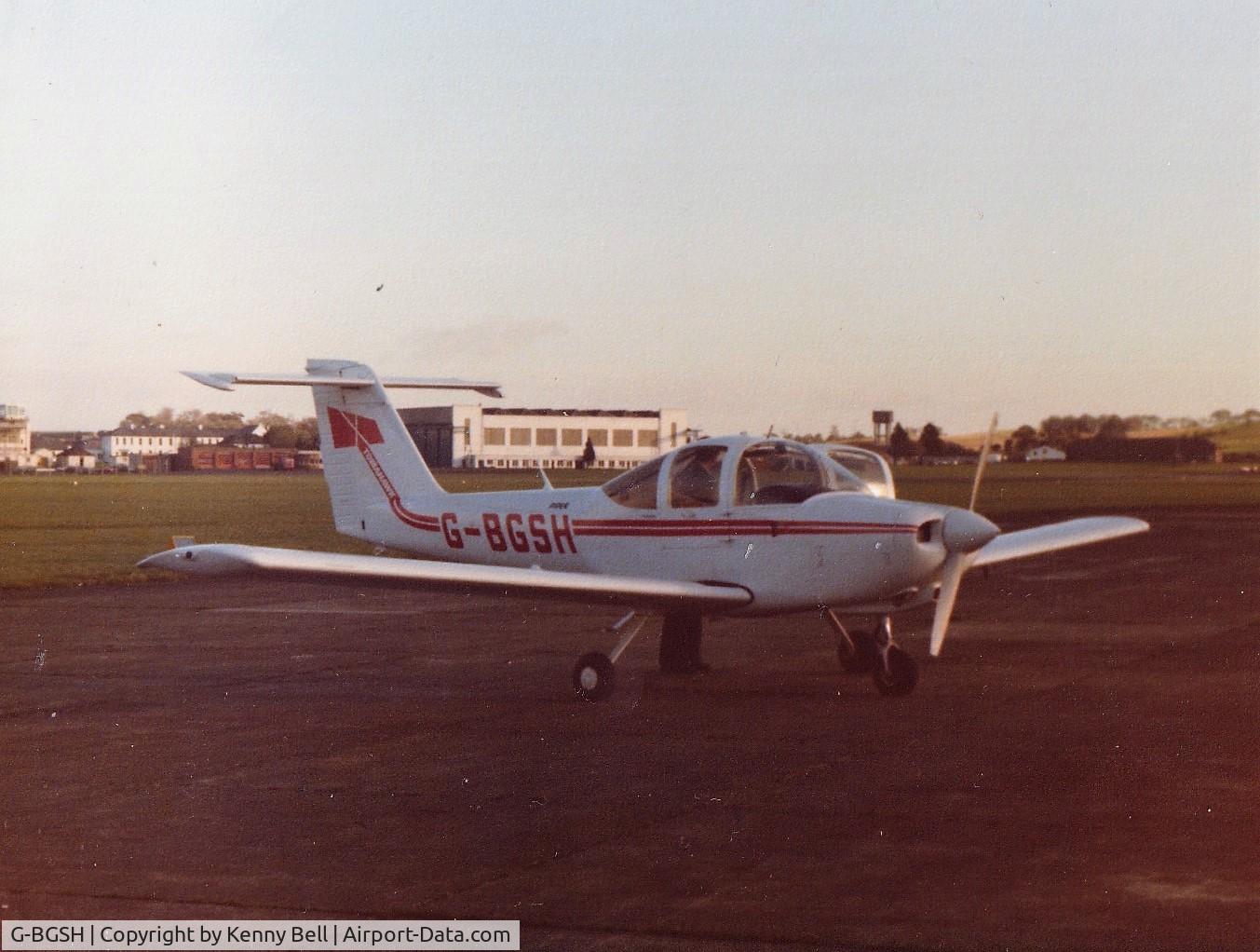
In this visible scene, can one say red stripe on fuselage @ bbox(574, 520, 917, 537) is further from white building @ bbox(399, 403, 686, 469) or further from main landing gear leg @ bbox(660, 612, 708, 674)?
white building @ bbox(399, 403, 686, 469)

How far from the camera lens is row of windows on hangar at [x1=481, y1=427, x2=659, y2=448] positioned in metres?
24.1

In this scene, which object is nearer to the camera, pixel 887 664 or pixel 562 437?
pixel 887 664

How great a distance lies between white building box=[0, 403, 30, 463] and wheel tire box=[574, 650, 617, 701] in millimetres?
136090

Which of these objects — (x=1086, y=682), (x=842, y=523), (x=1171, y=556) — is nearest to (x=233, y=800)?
(x=842, y=523)

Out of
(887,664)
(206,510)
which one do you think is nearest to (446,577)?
(887,664)

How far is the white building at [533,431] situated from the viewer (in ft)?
78.8

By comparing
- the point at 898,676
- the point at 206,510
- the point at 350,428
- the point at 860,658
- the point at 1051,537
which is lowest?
the point at 206,510

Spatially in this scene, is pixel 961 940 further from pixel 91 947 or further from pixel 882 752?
pixel 882 752

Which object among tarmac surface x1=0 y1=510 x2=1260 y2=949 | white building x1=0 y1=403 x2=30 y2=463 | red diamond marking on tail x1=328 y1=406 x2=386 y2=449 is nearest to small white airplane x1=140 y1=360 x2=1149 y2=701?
tarmac surface x1=0 y1=510 x2=1260 y2=949

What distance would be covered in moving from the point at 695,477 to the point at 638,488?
63 centimetres

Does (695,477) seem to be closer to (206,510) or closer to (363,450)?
(363,450)

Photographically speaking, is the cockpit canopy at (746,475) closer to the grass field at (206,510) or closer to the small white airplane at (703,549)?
the small white airplane at (703,549)

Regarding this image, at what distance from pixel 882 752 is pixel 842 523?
2568 millimetres

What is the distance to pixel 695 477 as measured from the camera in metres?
12.6
